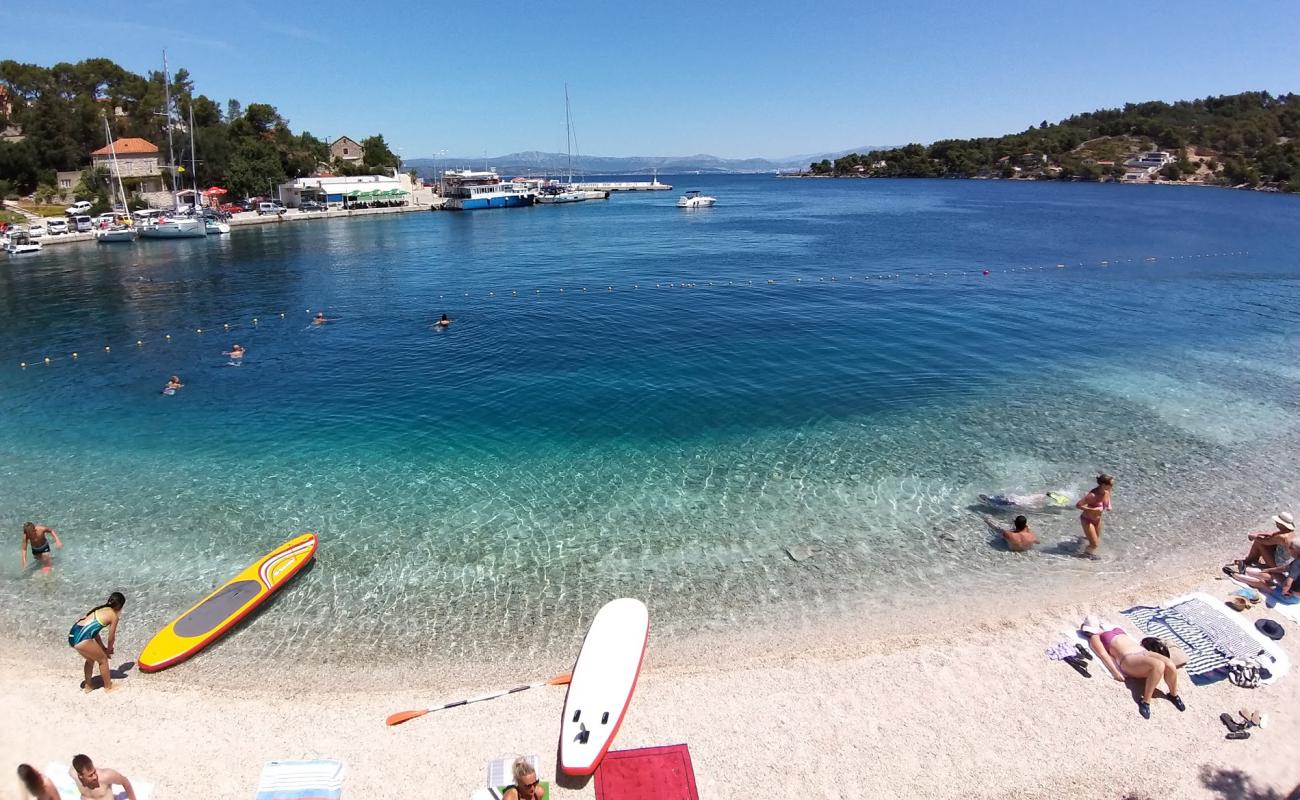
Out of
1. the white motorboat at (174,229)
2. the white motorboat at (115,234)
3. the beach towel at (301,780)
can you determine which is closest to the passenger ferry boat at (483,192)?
the white motorboat at (174,229)

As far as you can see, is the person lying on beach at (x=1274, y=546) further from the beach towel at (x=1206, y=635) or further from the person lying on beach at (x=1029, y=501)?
the person lying on beach at (x=1029, y=501)

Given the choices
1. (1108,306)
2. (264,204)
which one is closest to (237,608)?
(1108,306)

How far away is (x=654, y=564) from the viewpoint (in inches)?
650

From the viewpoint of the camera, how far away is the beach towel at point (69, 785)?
31.9 ft

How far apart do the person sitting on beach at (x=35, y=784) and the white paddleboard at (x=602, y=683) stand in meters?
7.20

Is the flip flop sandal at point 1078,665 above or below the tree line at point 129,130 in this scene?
below

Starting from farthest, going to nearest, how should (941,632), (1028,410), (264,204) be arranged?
(264,204) → (1028,410) → (941,632)

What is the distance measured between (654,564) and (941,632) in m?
6.79

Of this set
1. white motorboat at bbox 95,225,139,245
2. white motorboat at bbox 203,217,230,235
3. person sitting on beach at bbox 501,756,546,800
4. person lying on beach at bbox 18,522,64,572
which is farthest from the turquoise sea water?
white motorboat at bbox 203,217,230,235

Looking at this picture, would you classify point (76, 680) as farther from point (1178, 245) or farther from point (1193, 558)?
point (1178, 245)

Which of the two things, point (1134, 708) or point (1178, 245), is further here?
point (1178, 245)

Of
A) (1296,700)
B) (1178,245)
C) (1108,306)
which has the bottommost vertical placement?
(1296,700)

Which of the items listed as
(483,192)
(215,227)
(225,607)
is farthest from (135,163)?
(225,607)

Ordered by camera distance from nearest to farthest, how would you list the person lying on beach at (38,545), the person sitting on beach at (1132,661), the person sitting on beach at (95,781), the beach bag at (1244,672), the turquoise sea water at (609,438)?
the person sitting on beach at (95,781)
the person sitting on beach at (1132,661)
the beach bag at (1244,672)
the turquoise sea water at (609,438)
the person lying on beach at (38,545)
